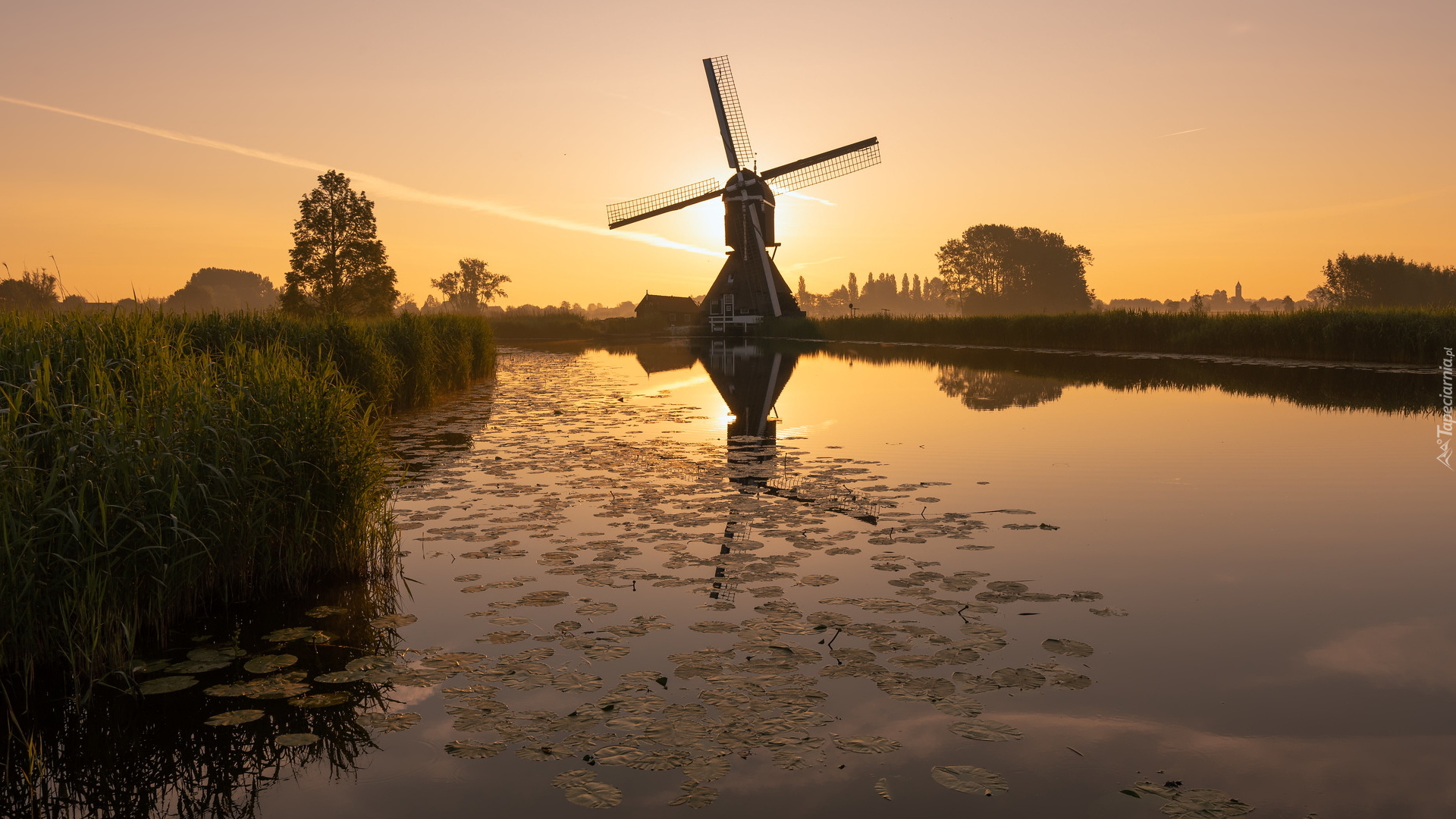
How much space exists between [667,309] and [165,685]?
86.8 metres

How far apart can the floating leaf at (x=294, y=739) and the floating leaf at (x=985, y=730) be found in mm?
3345

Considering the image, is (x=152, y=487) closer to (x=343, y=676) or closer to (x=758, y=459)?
(x=343, y=676)

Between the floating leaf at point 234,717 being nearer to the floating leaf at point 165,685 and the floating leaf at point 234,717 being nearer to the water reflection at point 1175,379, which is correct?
the floating leaf at point 165,685

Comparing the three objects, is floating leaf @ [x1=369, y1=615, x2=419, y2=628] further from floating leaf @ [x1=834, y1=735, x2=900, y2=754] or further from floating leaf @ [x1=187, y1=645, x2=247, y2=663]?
floating leaf @ [x1=834, y1=735, x2=900, y2=754]

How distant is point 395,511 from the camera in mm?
9000

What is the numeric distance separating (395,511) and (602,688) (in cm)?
532

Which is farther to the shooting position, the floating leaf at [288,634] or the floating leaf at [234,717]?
the floating leaf at [288,634]

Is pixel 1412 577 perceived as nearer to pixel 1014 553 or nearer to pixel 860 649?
pixel 1014 553

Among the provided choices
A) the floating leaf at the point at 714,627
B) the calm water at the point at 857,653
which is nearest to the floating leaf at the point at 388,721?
the calm water at the point at 857,653

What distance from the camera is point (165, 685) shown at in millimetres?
4734

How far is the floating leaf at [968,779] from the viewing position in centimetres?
371

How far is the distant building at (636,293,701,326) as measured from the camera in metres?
88.6

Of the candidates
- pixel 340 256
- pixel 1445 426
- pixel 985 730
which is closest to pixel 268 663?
pixel 985 730

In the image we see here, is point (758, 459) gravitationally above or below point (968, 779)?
above
